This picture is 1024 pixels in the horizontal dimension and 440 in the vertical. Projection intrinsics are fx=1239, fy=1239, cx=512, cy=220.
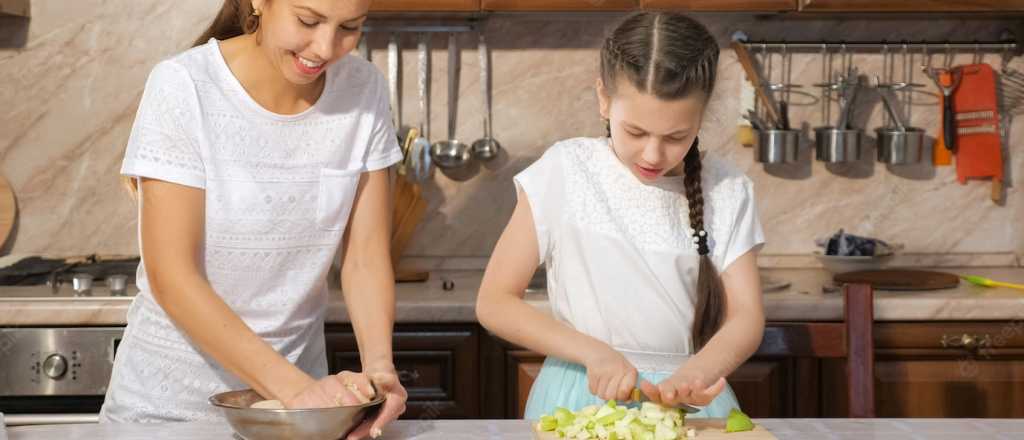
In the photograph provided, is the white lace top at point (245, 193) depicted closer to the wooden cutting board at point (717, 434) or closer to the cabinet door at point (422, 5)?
the wooden cutting board at point (717, 434)

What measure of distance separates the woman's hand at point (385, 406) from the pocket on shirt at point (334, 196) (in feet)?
0.80

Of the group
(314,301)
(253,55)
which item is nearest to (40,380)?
(314,301)

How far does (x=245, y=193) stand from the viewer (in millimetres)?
1544

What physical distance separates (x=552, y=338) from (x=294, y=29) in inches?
20.3

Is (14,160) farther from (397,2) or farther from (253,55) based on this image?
(253,55)

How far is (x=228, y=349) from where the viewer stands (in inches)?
56.0

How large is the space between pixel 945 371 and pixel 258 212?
155cm

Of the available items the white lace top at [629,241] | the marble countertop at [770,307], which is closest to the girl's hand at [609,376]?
the white lace top at [629,241]

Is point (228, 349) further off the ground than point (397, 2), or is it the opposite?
point (397, 2)

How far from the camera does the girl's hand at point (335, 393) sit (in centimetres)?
133

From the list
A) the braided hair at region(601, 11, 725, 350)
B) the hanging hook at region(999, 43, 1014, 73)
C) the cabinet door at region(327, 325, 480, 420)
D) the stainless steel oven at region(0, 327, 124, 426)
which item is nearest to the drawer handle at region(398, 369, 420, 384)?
the cabinet door at region(327, 325, 480, 420)

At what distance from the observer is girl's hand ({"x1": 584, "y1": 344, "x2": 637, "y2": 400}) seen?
1471mm

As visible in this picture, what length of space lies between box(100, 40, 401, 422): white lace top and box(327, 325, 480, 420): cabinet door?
77 centimetres

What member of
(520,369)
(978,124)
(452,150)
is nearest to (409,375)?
(520,369)
